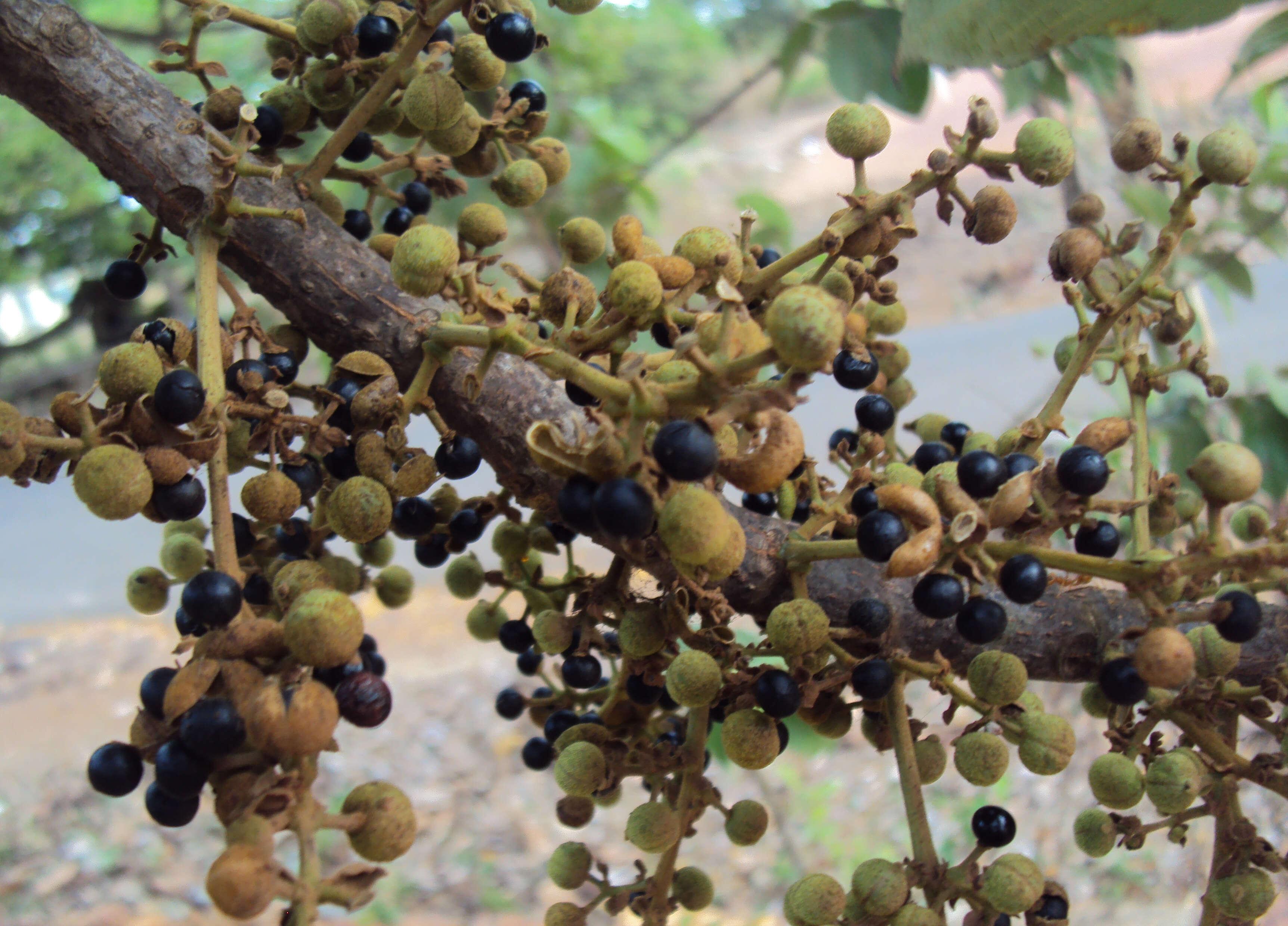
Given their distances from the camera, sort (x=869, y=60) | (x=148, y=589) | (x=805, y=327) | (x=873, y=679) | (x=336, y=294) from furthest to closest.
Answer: (x=869, y=60) < (x=148, y=589) < (x=336, y=294) < (x=873, y=679) < (x=805, y=327)

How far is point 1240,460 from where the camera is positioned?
29.0 inches

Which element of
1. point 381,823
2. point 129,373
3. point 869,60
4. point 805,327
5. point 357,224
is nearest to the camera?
point 805,327

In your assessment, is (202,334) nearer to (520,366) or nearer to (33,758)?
(520,366)

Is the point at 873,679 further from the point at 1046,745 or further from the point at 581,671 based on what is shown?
the point at 581,671

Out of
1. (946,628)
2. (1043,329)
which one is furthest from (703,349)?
(1043,329)

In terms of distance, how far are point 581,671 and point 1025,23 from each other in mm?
827

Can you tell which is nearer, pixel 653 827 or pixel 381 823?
pixel 381 823

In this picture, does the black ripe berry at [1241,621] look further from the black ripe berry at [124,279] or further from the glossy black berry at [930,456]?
the black ripe berry at [124,279]

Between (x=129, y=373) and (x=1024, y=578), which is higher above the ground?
(x=1024, y=578)

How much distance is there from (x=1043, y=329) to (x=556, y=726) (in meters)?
7.47

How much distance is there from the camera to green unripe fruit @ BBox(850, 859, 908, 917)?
85cm

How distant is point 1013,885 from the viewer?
851 millimetres

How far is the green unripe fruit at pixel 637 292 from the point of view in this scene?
0.77 meters

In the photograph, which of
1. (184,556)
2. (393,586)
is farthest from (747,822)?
(184,556)
